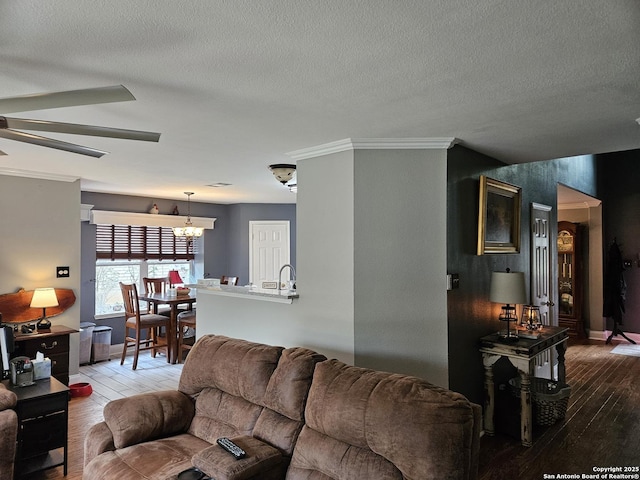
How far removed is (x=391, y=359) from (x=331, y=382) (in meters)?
1.15

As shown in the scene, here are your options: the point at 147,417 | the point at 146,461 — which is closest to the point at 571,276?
the point at 147,417

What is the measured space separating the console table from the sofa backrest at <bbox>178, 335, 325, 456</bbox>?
1.72 metres

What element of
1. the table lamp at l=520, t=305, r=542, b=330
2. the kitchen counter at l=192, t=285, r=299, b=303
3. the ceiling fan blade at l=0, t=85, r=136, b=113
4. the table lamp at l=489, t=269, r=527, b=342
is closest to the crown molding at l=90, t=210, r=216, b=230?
the kitchen counter at l=192, t=285, r=299, b=303

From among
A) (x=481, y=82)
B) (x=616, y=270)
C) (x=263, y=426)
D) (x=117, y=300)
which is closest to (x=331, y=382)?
(x=263, y=426)

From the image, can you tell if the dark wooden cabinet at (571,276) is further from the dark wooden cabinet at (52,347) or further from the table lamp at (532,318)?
the dark wooden cabinet at (52,347)

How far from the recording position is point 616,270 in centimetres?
721

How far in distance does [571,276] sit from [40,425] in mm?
7874

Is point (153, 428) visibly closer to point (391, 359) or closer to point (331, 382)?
point (331, 382)

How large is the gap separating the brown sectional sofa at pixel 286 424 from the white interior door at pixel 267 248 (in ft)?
16.2

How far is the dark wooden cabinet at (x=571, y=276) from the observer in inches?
297

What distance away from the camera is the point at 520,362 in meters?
3.35

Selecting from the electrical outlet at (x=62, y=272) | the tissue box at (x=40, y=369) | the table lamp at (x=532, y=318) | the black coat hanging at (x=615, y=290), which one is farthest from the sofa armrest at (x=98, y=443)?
the black coat hanging at (x=615, y=290)

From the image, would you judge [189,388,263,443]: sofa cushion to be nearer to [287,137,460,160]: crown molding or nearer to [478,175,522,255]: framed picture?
[287,137,460,160]: crown molding

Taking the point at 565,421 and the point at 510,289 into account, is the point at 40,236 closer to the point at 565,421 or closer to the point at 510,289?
the point at 510,289
